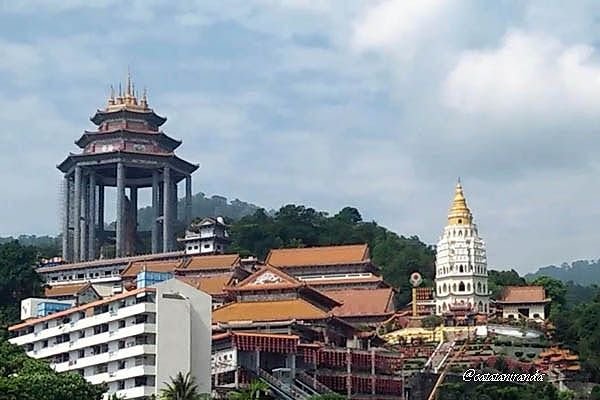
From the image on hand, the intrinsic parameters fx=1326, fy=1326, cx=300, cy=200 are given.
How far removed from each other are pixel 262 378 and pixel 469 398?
15600mm

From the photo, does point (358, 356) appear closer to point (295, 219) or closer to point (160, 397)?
point (160, 397)

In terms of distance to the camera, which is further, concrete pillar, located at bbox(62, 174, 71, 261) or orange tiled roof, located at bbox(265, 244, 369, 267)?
concrete pillar, located at bbox(62, 174, 71, 261)

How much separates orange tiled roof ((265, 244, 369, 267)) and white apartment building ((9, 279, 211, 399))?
1424 inches

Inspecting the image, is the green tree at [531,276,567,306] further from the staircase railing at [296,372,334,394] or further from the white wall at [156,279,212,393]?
the white wall at [156,279,212,393]

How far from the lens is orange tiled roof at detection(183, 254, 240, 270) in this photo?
90375 millimetres

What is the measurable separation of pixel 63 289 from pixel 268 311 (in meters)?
26.9

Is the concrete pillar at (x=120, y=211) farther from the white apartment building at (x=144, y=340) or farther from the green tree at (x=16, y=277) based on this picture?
the white apartment building at (x=144, y=340)

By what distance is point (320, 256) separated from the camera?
9550 cm

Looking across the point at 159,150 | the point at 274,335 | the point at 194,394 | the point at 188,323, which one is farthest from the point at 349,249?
the point at 194,394

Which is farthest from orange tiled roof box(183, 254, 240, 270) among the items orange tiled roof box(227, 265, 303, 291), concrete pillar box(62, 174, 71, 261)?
orange tiled roof box(227, 265, 303, 291)

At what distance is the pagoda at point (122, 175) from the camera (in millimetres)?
100625

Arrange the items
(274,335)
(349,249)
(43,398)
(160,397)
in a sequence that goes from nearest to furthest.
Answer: (43,398) → (160,397) → (274,335) → (349,249)

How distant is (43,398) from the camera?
47.1 meters

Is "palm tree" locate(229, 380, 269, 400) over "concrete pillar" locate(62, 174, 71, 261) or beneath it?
beneath
